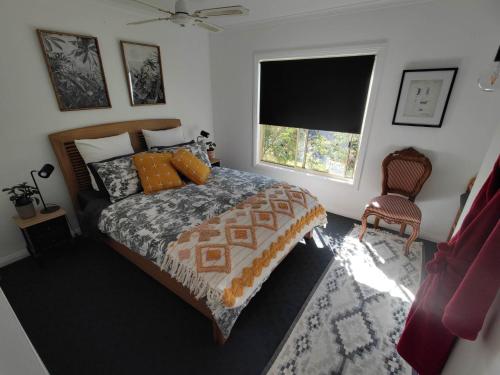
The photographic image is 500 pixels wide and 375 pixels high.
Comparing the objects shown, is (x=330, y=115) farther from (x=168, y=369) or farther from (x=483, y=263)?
(x=168, y=369)

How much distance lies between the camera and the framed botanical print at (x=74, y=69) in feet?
7.10

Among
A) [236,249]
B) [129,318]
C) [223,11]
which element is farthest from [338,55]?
[129,318]

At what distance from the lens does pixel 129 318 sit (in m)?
1.73

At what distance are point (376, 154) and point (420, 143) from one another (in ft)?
1.39

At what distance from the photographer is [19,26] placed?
197 centimetres

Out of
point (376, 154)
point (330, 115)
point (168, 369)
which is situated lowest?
point (168, 369)

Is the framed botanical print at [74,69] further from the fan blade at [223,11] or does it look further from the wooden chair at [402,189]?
the wooden chair at [402,189]

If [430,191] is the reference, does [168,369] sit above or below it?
below

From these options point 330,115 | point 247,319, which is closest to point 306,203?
point 247,319

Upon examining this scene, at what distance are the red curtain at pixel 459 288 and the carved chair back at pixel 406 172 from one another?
1790 mm

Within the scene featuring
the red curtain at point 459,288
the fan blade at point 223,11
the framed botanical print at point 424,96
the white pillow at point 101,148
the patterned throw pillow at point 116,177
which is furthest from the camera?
the white pillow at point 101,148

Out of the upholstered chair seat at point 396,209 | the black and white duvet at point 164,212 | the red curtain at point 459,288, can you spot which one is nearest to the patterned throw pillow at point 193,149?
the black and white duvet at point 164,212

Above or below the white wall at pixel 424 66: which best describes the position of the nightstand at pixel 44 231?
below

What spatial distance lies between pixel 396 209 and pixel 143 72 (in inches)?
130
